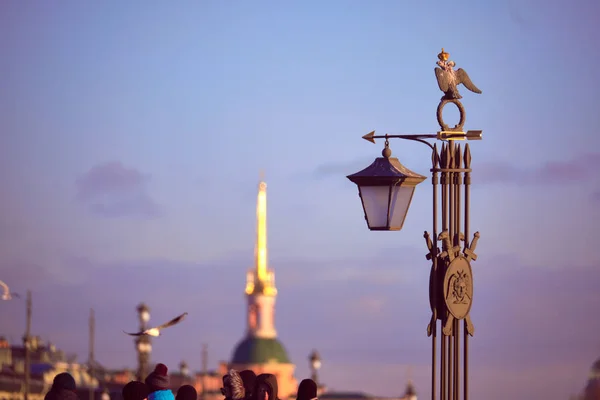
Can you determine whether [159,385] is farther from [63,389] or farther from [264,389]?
[264,389]

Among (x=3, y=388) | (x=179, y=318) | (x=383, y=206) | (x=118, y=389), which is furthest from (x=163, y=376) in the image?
(x=118, y=389)

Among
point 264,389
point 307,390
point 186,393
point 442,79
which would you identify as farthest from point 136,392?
point 442,79

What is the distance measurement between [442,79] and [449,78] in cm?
8

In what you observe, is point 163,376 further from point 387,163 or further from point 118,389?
point 118,389

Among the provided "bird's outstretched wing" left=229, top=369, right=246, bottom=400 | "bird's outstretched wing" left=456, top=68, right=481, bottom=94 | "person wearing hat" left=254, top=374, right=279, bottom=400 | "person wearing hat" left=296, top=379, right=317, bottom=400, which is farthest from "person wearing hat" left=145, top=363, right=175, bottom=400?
"bird's outstretched wing" left=456, top=68, right=481, bottom=94

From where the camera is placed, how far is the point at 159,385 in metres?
17.0

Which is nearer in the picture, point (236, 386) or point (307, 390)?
point (307, 390)

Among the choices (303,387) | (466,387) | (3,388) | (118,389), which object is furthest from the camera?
(118,389)

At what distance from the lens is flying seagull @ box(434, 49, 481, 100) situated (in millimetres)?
15797

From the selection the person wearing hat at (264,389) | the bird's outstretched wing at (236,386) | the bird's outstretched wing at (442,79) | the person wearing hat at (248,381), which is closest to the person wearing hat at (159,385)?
the bird's outstretched wing at (236,386)

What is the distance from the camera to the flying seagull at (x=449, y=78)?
51.8 feet

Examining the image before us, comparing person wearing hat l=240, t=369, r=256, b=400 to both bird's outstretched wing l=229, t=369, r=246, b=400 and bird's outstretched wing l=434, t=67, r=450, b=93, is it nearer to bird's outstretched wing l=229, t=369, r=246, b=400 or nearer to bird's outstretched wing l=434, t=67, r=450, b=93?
bird's outstretched wing l=229, t=369, r=246, b=400

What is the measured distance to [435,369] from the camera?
15141 mm

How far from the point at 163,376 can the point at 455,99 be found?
402 cm
